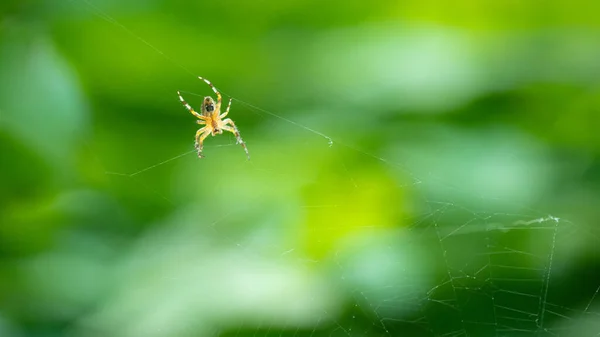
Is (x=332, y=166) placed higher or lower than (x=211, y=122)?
lower

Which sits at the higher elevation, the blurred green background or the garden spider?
the garden spider

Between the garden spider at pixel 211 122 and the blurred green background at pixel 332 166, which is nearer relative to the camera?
the blurred green background at pixel 332 166

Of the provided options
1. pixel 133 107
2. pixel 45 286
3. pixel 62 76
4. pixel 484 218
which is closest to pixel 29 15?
pixel 62 76

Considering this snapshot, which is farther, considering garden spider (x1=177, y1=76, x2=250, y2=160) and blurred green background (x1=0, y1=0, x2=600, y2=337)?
garden spider (x1=177, y1=76, x2=250, y2=160)

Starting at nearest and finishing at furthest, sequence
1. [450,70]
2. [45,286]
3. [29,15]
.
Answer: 1. [450,70]
2. [29,15]
3. [45,286]

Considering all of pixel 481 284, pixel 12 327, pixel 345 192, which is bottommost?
pixel 481 284

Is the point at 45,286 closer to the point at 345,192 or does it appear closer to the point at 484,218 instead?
the point at 345,192

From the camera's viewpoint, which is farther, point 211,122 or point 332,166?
point 211,122

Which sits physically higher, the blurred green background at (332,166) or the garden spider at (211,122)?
the garden spider at (211,122)
